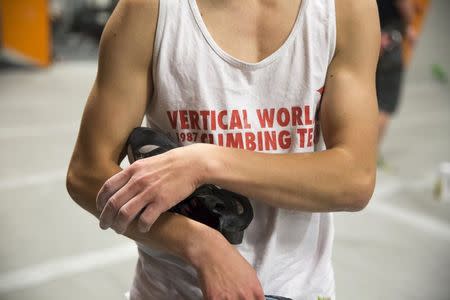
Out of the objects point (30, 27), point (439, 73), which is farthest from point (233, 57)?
point (439, 73)

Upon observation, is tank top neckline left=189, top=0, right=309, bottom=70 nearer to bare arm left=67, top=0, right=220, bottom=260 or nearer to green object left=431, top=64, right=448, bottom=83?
bare arm left=67, top=0, right=220, bottom=260

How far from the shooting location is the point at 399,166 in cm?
438

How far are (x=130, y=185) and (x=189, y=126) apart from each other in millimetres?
203

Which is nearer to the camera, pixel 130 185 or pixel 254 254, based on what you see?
pixel 130 185

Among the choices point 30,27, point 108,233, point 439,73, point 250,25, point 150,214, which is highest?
point 250,25

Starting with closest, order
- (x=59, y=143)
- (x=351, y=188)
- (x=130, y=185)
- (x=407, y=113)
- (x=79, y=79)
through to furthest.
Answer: (x=130, y=185) → (x=351, y=188) → (x=59, y=143) → (x=407, y=113) → (x=79, y=79)

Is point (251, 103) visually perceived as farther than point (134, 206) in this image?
Yes

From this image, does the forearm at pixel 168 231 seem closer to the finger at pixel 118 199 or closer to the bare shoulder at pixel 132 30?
the finger at pixel 118 199

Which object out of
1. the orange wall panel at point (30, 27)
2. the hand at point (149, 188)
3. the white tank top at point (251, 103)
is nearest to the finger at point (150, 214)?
the hand at point (149, 188)

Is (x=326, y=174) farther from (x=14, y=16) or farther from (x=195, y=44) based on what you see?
(x=14, y=16)

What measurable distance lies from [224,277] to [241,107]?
0.92 ft

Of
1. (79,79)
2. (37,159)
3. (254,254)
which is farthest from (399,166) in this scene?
(79,79)

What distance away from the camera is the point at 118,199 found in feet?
2.33

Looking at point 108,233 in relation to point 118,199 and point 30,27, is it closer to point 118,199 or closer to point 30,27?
point 118,199
